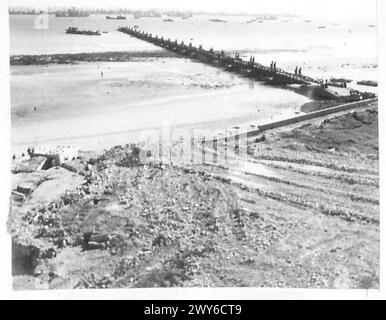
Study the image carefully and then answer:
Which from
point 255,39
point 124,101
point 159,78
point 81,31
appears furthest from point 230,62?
point 81,31

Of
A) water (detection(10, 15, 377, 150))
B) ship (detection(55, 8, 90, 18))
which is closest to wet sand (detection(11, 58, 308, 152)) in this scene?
water (detection(10, 15, 377, 150))

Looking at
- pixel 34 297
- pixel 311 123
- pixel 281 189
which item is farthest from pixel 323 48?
pixel 34 297

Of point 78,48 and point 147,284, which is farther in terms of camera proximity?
point 78,48

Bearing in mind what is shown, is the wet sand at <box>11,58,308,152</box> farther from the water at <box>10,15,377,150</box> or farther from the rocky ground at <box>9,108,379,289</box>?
the rocky ground at <box>9,108,379,289</box>

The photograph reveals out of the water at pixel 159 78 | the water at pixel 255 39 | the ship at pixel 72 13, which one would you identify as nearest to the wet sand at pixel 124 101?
the water at pixel 159 78

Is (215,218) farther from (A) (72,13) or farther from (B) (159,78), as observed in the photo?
(A) (72,13)

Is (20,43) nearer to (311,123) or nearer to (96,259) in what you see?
(96,259)
